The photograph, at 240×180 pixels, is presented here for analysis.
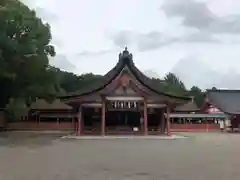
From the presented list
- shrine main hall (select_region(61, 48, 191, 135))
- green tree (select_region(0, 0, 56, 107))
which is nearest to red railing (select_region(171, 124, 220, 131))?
shrine main hall (select_region(61, 48, 191, 135))

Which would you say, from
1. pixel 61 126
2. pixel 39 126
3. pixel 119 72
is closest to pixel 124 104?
pixel 119 72

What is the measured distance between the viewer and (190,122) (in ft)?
166

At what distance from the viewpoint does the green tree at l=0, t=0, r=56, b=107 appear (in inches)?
1142

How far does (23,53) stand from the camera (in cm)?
3067

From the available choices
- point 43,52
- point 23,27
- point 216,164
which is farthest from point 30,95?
point 216,164

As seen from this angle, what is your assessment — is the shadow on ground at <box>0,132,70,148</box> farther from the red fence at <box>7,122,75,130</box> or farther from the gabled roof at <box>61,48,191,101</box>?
the red fence at <box>7,122,75,130</box>

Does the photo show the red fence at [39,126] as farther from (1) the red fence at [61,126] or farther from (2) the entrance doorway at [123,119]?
(2) the entrance doorway at [123,119]

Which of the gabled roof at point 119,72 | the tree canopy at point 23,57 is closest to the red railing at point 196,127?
the gabled roof at point 119,72

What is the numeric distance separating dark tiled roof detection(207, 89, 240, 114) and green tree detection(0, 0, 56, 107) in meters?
22.9

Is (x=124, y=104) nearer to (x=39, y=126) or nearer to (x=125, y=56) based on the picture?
(x=125, y=56)

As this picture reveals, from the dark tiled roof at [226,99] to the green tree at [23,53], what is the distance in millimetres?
22898

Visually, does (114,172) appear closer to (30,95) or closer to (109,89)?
(109,89)

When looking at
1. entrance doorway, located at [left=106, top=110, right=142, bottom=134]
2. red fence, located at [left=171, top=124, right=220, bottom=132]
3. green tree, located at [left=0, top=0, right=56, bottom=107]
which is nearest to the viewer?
green tree, located at [left=0, top=0, right=56, bottom=107]

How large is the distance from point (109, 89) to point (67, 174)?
20.8m
